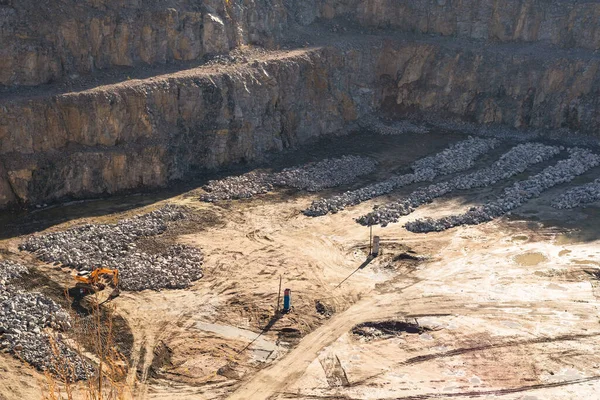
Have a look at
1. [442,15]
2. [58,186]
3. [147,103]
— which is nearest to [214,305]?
[58,186]

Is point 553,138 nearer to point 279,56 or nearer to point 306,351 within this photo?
point 279,56

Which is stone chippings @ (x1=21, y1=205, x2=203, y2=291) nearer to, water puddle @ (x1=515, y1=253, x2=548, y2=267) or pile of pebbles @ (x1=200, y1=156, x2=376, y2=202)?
pile of pebbles @ (x1=200, y1=156, x2=376, y2=202)

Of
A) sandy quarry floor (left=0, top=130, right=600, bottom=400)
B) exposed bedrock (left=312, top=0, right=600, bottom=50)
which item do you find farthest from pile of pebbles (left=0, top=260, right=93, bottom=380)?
exposed bedrock (left=312, top=0, right=600, bottom=50)

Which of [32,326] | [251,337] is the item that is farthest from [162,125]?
[251,337]

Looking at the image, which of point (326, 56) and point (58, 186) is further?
point (326, 56)

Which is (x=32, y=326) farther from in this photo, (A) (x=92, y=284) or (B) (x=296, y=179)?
(B) (x=296, y=179)

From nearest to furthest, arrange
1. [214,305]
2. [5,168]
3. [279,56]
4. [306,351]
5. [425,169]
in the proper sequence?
[306,351]
[214,305]
[5,168]
[425,169]
[279,56]
